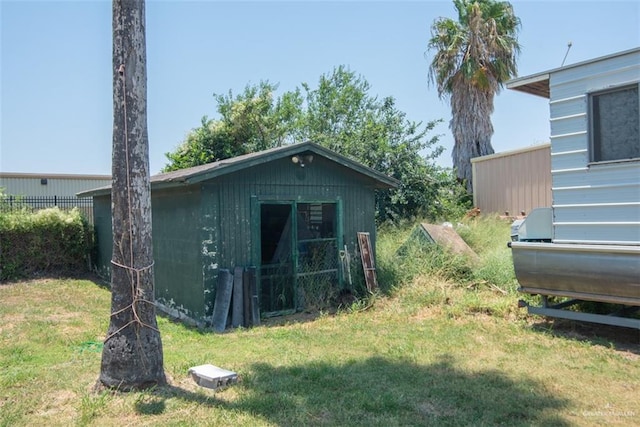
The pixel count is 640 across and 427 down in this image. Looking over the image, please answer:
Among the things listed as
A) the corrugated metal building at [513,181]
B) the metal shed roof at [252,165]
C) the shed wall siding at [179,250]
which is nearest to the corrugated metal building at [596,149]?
the metal shed roof at [252,165]

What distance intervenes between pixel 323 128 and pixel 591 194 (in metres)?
14.1

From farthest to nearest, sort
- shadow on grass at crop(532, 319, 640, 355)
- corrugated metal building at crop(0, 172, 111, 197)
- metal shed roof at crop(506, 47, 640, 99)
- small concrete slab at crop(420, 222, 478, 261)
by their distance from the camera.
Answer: corrugated metal building at crop(0, 172, 111, 197), small concrete slab at crop(420, 222, 478, 261), metal shed roof at crop(506, 47, 640, 99), shadow on grass at crop(532, 319, 640, 355)

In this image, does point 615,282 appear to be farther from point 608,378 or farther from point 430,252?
point 430,252

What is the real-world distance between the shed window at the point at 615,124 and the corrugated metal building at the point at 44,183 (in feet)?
63.1

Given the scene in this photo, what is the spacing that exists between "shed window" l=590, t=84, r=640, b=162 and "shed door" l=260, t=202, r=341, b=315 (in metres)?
4.34

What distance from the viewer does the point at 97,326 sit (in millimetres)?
7328

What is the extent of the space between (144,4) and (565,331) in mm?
6356

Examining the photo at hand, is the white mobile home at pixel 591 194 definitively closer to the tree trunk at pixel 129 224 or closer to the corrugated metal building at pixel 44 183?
the tree trunk at pixel 129 224

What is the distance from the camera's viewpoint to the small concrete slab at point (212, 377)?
4332mm

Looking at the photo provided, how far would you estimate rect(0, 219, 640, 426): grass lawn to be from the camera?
149 inches

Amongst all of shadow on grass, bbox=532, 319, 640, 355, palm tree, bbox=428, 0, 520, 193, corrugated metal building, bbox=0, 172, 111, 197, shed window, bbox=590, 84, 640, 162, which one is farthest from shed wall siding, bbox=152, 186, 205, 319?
corrugated metal building, bbox=0, 172, 111, 197

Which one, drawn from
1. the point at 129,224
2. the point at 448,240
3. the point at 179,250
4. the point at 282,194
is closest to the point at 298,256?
the point at 282,194

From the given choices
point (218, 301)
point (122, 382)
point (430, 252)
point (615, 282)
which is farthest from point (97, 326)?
point (615, 282)

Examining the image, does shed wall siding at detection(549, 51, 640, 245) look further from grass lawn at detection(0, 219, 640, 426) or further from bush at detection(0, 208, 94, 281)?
bush at detection(0, 208, 94, 281)
